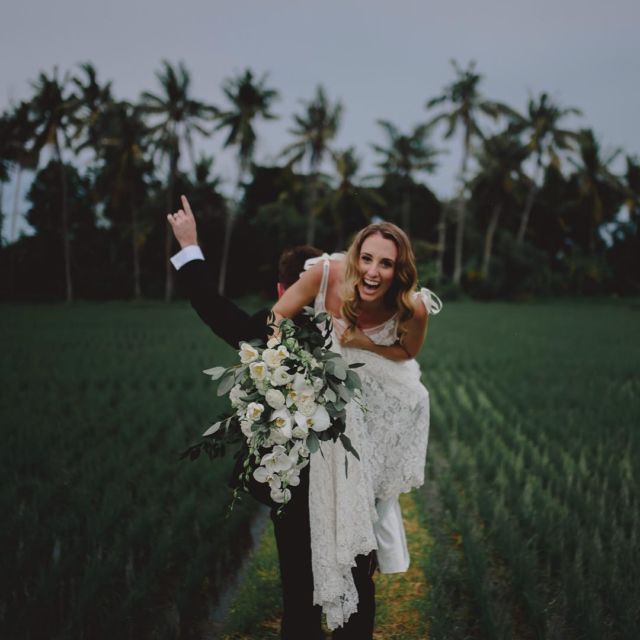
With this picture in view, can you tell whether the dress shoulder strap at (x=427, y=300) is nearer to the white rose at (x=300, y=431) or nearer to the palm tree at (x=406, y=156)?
the white rose at (x=300, y=431)

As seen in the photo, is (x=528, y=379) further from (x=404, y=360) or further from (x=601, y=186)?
(x=601, y=186)

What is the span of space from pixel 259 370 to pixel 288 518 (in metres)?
0.68

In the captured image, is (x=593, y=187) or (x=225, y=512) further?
(x=593, y=187)

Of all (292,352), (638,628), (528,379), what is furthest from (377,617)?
(528,379)

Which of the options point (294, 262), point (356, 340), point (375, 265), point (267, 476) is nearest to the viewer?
point (267, 476)

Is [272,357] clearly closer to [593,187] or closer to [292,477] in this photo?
[292,477]

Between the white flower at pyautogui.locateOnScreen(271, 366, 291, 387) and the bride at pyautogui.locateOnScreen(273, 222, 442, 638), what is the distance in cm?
31

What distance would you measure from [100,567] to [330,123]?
28400mm

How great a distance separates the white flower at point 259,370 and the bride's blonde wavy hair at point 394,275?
1.34ft

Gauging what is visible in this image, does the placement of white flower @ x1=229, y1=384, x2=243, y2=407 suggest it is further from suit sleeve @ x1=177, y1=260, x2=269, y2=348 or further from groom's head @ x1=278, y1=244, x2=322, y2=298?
groom's head @ x1=278, y1=244, x2=322, y2=298

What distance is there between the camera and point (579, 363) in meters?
10.7

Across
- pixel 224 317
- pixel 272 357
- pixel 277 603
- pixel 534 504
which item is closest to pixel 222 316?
pixel 224 317

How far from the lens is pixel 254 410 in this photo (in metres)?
1.66

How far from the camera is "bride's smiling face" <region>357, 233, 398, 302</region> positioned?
1942 millimetres
